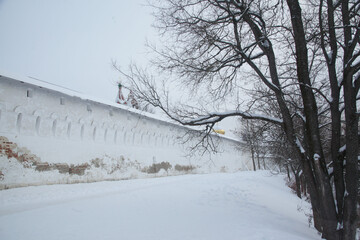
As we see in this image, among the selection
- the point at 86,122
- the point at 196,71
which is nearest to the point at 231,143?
the point at 86,122

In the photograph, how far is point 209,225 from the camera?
12.6 ft

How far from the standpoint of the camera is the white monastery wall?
19.7 feet

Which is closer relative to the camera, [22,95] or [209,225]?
[209,225]

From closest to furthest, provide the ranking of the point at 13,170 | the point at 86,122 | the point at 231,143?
the point at 13,170, the point at 86,122, the point at 231,143

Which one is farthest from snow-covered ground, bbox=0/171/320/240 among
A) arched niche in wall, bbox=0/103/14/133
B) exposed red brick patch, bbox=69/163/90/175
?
arched niche in wall, bbox=0/103/14/133

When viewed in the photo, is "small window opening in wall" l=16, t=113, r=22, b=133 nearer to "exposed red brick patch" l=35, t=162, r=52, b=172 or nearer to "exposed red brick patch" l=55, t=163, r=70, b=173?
"exposed red brick patch" l=35, t=162, r=52, b=172

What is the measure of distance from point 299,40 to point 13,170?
7.43m

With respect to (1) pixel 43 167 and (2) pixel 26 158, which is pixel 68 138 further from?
(2) pixel 26 158

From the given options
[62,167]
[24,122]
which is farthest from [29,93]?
[62,167]

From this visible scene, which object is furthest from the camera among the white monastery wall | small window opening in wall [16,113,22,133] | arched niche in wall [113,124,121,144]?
arched niche in wall [113,124,121,144]

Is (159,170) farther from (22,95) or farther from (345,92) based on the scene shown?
(345,92)

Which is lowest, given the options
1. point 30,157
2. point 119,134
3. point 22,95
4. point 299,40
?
point 30,157

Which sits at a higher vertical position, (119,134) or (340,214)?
(119,134)

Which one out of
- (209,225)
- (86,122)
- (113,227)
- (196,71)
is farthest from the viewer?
(86,122)
